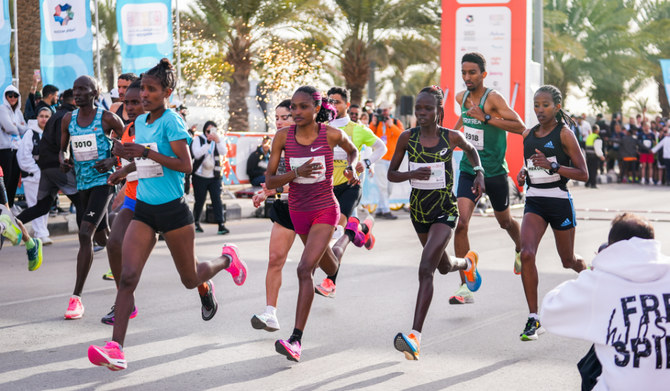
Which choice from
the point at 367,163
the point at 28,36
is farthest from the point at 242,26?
the point at 367,163

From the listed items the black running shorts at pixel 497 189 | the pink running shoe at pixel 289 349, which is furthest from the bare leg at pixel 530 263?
the pink running shoe at pixel 289 349

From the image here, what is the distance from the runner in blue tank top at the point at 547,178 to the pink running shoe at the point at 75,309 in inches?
138

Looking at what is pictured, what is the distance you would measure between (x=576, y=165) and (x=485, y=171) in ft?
4.35

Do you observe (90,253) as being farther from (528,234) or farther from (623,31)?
(623,31)

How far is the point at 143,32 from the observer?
56.6 ft

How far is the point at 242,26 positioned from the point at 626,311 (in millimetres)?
24798

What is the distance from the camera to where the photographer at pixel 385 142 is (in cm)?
1692

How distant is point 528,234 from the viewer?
6.68 metres

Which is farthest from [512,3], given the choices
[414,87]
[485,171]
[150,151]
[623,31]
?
[414,87]

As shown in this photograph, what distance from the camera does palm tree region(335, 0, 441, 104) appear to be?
94.9 feet

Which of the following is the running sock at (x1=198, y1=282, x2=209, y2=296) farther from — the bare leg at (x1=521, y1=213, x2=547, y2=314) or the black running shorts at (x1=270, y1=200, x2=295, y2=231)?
the bare leg at (x1=521, y1=213, x2=547, y2=314)

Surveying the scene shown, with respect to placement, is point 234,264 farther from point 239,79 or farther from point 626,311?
point 239,79

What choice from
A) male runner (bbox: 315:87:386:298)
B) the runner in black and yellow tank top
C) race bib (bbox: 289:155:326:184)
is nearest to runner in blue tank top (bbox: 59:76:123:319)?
male runner (bbox: 315:87:386:298)

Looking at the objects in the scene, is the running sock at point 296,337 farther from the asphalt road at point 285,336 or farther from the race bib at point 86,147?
the race bib at point 86,147
